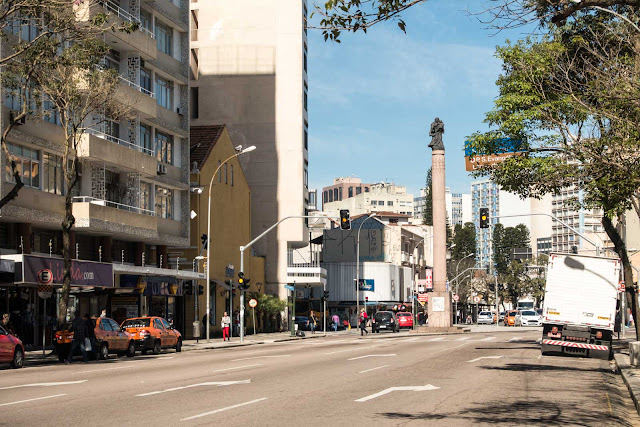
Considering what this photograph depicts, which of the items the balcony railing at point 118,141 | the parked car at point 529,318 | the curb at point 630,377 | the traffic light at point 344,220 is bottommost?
the parked car at point 529,318

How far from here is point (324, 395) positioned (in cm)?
1612

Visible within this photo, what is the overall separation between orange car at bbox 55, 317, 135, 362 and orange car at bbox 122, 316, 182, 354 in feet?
2.59

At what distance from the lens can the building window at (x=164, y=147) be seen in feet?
168

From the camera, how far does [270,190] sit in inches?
2968

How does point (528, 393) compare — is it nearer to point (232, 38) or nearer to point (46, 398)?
point (46, 398)

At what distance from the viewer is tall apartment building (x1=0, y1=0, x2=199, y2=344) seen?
37344mm

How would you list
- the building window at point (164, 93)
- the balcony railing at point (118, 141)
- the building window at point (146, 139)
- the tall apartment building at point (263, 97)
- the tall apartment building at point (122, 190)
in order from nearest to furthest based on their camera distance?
the tall apartment building at point (122, 190), the balcony railing at point (118, 141), the building window at point (146, 139), the building window at point (164, 93), the tall apartment building at point (263, 97)

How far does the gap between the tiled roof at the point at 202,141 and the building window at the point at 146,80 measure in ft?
34.7

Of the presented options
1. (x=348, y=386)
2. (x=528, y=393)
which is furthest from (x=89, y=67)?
(x=528, y=393)

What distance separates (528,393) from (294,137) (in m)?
59.1

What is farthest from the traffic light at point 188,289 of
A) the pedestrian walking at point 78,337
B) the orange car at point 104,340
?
the pedestrian walking at point 78,337

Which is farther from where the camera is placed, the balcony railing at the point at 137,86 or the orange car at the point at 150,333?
the balcony railing at the point at 137,86

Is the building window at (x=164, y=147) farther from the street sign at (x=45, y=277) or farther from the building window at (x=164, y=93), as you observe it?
the street sign at (x=45, y=277)

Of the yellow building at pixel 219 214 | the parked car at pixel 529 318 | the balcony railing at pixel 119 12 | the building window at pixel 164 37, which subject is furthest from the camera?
the parked car at pixel 529 318
